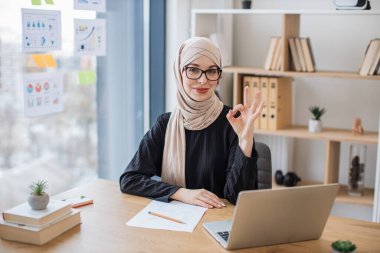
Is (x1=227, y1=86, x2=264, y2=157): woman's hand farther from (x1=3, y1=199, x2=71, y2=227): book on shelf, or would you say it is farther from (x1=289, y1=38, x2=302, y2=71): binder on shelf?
(x1=289, y1=38, x2=302, y2=71): binder on shelf

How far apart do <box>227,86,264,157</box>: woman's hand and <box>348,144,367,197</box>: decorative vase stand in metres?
1.68

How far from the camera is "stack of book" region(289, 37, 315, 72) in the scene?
11.4 ft

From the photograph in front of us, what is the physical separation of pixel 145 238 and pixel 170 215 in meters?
0.21

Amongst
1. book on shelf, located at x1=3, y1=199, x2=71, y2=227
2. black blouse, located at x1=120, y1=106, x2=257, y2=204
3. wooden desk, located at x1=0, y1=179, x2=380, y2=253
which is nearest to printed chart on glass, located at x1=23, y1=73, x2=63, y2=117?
black blouse, located at x1=120, y1=106, x2=257, y2=204

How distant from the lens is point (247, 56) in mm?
4039

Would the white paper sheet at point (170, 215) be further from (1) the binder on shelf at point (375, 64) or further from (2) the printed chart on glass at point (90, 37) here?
(1) the binder on shelf at point (375, 64)

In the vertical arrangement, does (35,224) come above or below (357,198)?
above

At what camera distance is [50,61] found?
2879mm

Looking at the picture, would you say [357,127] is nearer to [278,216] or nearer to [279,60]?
[279,60]

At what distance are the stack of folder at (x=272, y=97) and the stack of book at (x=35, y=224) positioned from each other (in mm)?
2067

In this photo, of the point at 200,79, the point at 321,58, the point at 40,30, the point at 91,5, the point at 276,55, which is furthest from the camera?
the point at 321,58

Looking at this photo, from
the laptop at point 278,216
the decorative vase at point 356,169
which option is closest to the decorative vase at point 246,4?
the decorative vase at point 356,169

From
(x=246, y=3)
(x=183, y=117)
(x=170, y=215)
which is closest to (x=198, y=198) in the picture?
(x=170, y=215)

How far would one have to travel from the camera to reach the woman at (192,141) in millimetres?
2252
